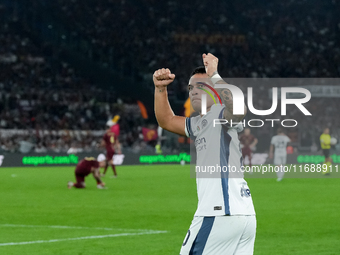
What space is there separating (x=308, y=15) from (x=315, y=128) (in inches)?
564

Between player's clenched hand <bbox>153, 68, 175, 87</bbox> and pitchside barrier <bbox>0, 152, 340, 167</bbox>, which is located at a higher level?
player's clenched hand <bbox>153, 68, 175, 87</bbox>

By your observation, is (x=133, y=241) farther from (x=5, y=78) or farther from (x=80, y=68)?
(x=80, y=68)

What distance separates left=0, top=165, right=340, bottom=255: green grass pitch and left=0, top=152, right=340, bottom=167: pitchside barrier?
27.6 ft

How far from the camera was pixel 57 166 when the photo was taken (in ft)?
109

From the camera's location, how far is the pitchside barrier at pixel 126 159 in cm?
3203

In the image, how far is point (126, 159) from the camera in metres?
35.1

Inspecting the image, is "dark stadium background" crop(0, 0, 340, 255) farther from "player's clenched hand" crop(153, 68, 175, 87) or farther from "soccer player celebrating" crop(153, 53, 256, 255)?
"player's clenched hand" crop(153, 68, 175, 87)

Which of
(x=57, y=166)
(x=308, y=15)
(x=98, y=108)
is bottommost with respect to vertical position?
(x=57, y=166)

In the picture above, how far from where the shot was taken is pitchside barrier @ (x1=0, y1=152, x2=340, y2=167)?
32.0m

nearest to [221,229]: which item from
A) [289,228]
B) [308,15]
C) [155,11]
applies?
[289,228]

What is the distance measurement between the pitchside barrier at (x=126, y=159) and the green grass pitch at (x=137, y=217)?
27.6 ft

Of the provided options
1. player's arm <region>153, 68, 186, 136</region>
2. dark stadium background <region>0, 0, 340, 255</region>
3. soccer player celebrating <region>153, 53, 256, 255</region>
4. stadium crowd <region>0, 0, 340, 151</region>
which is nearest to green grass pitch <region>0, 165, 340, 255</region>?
dark stadium background <region>0, 0, 340, 255</region>

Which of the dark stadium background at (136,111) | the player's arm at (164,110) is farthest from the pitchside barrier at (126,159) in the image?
the player's arm at (164,110)

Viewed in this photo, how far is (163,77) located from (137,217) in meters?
8.95
